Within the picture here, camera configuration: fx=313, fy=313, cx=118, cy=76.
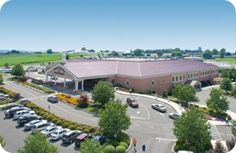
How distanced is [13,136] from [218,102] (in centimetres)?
1929

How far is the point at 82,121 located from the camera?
26.0 m

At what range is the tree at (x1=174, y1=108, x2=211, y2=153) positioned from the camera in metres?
19.6

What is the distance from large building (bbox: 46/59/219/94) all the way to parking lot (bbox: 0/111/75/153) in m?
13.1

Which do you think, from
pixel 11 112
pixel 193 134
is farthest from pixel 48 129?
pixel 193 134

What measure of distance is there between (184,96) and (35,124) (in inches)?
655

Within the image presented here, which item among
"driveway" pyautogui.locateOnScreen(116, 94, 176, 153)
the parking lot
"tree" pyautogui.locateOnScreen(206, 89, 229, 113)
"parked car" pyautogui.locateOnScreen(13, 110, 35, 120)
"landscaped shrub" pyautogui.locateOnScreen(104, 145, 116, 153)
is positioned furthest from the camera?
"tree" pyautogui.locateOnScreen(206, 89, 229, 113)

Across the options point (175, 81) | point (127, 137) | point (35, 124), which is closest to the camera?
point (127, 137)

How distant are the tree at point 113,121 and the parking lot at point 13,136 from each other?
2.62m

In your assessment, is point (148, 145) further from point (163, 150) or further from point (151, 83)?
point (151, 83)

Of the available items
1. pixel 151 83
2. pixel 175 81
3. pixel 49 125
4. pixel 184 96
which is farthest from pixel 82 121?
pixel 175 81

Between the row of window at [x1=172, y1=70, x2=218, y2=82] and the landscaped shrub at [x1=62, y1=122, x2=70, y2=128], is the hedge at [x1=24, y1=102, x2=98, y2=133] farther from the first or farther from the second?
the row of window at [x1=172, y1=70, x2=218, y2=82]

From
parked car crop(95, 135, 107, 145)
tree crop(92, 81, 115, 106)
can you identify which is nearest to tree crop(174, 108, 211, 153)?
parked car crop(95, 135, 107, 145)

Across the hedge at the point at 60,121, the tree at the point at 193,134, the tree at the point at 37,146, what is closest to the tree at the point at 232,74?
the hedge at the point at 60,121

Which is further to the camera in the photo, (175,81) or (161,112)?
(175,81)
